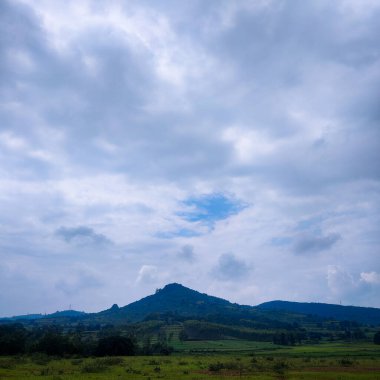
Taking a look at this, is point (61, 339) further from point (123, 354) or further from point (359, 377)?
point (359, 377)

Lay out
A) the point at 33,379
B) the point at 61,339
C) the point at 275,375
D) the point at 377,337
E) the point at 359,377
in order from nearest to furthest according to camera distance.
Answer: the point at 33,379 < the point at 359,377 < the point at 275,375 < the point at 61,339 < the point at 377,337

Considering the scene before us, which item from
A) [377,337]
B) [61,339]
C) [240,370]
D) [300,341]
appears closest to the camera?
[240,370]

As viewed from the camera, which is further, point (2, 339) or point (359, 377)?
point (2, 339)

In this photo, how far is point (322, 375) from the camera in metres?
53.5

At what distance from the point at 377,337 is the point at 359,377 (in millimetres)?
Answer: 138846

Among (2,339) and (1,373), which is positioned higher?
(2,339)

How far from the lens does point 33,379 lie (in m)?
46.7

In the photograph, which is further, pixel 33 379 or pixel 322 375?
pixel 322 375

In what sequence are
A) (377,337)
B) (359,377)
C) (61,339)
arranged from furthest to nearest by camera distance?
1. (377,337)
2. (61,339)
3. (359,377)

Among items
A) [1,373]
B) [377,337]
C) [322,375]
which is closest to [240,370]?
[322,375]

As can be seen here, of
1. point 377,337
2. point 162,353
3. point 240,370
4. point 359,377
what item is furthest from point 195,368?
point 377,337

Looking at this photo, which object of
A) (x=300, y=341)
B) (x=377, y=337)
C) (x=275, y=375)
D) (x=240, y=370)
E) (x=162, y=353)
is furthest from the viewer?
(x=300, y=341)

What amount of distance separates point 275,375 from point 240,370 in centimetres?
798

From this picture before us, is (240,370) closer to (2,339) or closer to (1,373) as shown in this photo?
(1,373)
